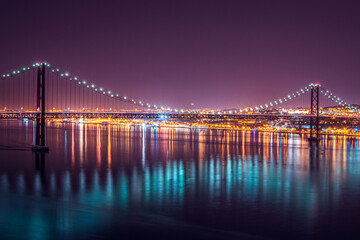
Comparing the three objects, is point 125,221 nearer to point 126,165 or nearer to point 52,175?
point 52,175

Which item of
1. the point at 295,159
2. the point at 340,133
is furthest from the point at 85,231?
the point at 340,133

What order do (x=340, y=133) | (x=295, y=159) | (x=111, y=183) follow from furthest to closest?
(x=340, y=133)
(x=295, y=159)
(x=111, y=183)

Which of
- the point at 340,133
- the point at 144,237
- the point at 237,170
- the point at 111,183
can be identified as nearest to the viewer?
the point at 144,237

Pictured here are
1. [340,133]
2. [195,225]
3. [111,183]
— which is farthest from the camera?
[340,133]

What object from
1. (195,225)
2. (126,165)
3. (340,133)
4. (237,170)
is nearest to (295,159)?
(237,170)

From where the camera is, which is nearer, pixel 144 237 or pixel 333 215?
pixel 144 237

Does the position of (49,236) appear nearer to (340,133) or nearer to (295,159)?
(295,159)
